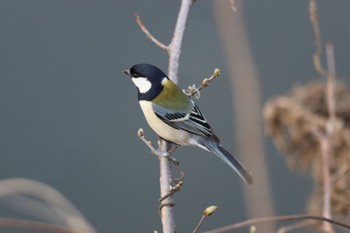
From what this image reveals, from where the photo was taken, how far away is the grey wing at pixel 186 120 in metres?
2.06

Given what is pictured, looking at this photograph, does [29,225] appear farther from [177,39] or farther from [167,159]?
[177,39]

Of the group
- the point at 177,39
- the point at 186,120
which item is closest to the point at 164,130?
the point at 186,120

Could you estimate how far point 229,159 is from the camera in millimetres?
1884

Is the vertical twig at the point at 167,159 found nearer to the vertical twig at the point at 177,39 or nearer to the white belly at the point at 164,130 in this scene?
the vertical twig at the point at 177,39

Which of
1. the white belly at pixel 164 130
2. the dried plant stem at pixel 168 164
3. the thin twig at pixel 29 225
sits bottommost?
the thin twig at pixel 29 225

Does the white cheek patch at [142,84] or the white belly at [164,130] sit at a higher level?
the white cheek patch at [142,84]

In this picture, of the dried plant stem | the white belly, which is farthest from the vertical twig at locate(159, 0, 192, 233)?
the white belly

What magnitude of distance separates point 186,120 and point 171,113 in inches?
2.1

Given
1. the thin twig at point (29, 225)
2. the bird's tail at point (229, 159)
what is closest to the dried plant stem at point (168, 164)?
the bird's tail at point (229, 159)

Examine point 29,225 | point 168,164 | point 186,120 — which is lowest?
point 29,225

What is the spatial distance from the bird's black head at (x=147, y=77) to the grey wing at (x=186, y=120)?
0.23ft

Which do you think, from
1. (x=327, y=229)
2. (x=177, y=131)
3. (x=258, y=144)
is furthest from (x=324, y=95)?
(x=327, y=229)

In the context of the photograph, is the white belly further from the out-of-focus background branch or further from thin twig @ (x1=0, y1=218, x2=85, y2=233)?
thin twig @ (x1=0, y1=218, x2=85, y2=233)

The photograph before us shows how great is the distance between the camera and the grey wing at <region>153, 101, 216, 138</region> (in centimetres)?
206
